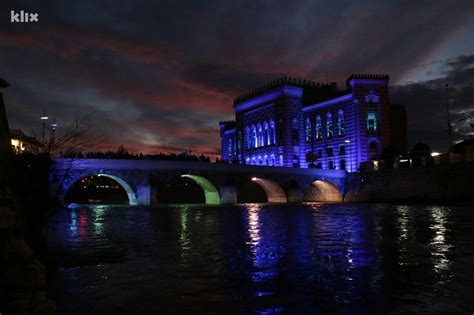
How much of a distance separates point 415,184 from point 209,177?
84.0 feet

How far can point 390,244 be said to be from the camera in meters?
12.6

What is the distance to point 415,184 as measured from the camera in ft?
172

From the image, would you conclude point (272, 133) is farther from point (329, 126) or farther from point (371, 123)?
point (371, 123)

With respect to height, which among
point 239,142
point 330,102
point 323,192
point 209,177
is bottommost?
point 323,192

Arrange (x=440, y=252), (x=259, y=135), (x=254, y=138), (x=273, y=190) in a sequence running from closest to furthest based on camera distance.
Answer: (x=440, y=252)
(x=273, y=190)
(x=259, y=135)
(x=254, y=138)

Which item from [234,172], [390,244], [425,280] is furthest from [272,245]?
[234,172]

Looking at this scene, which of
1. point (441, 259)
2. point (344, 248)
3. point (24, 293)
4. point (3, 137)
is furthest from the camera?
point (344, 248)

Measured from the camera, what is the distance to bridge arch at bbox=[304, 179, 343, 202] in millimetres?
62000

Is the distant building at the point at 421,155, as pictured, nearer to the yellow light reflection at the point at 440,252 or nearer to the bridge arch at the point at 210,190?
the bridge arch at the point at 210,190

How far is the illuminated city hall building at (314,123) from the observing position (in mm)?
64000

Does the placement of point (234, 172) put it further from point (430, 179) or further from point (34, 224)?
point (34, 224)

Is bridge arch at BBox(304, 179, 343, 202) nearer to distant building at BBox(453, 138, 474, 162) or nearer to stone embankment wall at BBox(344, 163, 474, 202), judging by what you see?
stone embankment wall at BBox(344, 163, 474, 202)

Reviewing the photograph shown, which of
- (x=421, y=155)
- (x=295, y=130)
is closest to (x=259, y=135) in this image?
(x=295, y=130)

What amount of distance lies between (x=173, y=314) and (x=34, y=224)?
5762mm
